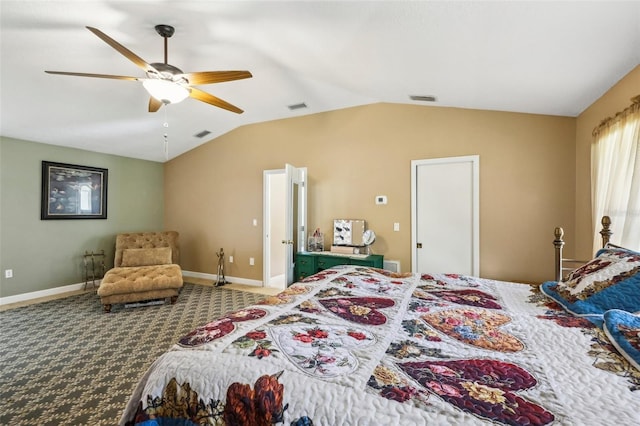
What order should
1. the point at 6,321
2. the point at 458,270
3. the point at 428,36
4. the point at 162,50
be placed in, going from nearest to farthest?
1. the point at 428,36
2. the point at 162,50
3. the point at 6,321
4. the point at 458,270

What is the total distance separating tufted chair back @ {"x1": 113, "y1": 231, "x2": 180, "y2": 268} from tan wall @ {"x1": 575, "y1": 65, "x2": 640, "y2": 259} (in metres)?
5.63

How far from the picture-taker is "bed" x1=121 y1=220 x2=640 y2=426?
0.80 m

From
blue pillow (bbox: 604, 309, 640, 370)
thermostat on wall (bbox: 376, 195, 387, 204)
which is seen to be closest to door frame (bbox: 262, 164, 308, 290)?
thermostat on wall (bbox: 376, 195, 387, 204)

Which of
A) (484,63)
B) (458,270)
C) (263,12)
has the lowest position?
(458,270)

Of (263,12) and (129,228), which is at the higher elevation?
(263,12)

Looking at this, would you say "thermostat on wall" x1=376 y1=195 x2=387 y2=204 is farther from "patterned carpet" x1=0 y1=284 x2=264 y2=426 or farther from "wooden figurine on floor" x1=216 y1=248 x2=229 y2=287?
"wooden figurine on floor" x1=216 y1=248 x2=229 y2=287

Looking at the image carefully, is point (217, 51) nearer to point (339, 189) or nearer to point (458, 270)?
point (339, 189)

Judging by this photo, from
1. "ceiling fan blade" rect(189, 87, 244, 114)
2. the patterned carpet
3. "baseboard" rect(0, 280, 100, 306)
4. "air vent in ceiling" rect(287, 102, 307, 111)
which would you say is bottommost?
the patterned carpet

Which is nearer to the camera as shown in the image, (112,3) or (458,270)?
(112,3)

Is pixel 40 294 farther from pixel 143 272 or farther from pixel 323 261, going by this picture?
pixel 323 261

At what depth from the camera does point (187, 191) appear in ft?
18.9

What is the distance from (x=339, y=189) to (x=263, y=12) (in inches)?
104

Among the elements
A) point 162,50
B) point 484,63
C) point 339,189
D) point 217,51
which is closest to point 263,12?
point 217,51

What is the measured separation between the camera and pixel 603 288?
1.45 m
